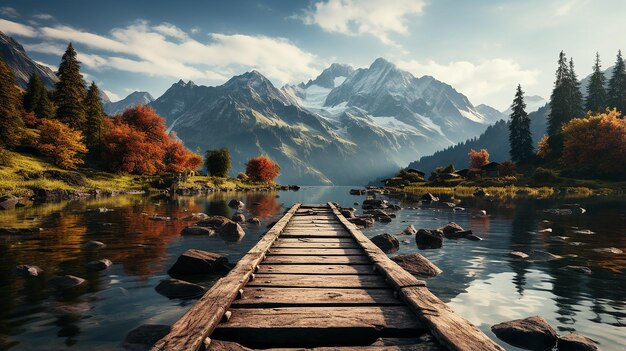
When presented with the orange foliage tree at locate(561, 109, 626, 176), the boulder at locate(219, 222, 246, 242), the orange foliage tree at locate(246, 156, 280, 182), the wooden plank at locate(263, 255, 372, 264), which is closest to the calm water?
the boulder at locate(219, 222, 246, 242)

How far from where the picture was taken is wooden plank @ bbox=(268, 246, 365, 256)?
11.2 m

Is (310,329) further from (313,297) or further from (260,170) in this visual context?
(260,170)

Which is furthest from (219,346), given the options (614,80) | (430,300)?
(614,80)

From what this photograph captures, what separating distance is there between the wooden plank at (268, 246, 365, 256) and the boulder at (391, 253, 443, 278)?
2434 mm

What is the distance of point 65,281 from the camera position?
1155 cm

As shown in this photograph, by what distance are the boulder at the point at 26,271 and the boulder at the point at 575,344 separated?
605 inches

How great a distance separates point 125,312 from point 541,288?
41.3 ft

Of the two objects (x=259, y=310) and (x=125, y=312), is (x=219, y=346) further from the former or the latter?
(x=125, y=312)

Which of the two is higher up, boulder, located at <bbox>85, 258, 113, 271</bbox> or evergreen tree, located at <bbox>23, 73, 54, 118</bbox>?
evergreen tree, located at <bbox>23, 73, 54, 118</bbox>

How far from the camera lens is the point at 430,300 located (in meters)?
6.01

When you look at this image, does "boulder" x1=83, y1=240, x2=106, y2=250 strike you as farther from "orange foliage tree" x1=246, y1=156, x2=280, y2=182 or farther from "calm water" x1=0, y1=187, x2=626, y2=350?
"orange foliage tree" x1=246, y1=156, x2=280, y2=182

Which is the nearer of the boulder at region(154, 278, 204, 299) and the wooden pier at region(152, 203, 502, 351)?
the wooden pier at region(152, 203, 502, 351)

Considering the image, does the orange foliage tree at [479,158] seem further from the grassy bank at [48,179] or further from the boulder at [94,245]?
the boulder at [94,245]

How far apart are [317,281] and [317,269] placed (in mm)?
1157
